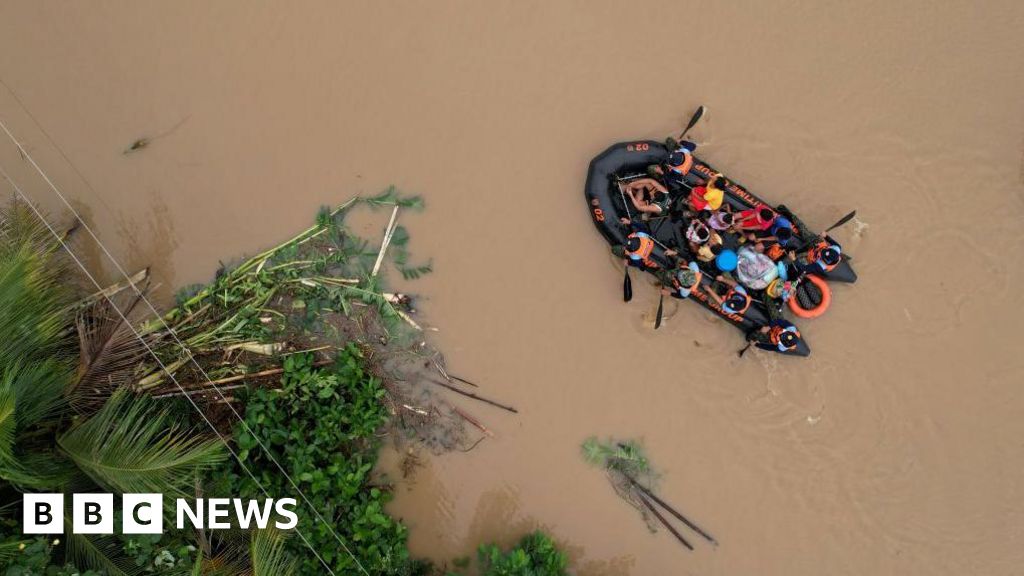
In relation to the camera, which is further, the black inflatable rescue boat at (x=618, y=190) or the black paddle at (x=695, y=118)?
the black paddle at (x=695, y=118)

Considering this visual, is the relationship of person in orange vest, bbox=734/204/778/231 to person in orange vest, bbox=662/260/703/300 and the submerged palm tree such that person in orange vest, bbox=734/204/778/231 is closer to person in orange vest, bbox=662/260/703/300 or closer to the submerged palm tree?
person in orange vest, bbox=662/260/703/300

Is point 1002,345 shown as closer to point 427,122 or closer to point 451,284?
point 451,284

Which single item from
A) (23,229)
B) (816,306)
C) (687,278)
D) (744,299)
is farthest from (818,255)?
(23,229)

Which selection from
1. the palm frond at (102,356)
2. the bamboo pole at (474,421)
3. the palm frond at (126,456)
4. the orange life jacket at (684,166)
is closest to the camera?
the palm frond at (126,456)

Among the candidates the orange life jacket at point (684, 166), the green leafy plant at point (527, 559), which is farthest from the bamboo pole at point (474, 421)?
the orange life jacket at point (684, 166)

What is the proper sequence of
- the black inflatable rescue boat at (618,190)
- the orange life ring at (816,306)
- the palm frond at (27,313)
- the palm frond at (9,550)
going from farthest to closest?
the black inflatable rescue boat at (618,190)
the orange life ring at (816,306)
the palm frond at (27,313)
the palm frond at (9,550)

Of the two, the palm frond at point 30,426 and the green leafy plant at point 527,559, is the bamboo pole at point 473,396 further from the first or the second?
the palm frond at point 30,426

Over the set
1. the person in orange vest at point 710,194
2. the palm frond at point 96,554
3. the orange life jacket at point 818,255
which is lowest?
the palm frond at point 96,554
